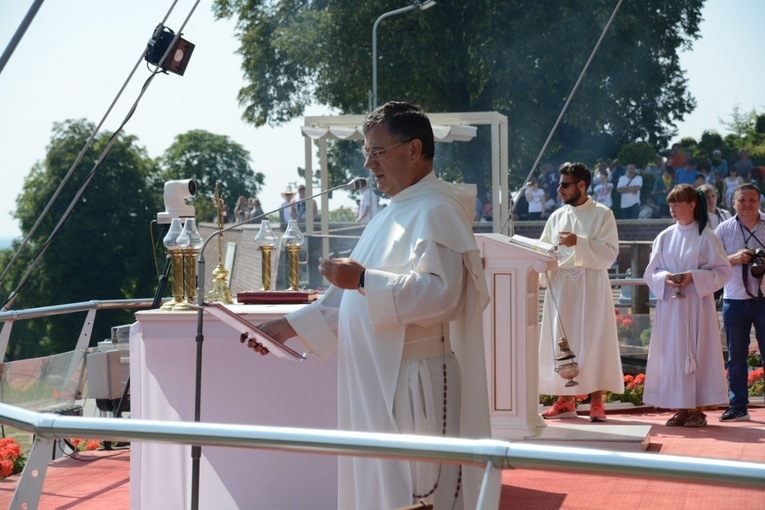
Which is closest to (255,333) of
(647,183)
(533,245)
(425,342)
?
(425,342)

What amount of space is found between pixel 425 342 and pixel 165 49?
10.6ft

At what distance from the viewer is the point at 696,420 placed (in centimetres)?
823

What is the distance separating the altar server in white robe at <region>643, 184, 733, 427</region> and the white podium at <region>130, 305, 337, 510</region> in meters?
3.78

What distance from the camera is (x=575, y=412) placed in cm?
897

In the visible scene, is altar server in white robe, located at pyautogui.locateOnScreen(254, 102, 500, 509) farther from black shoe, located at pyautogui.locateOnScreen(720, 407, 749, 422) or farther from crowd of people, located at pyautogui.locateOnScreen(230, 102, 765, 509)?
black shoe, located at pyautogui.locateOnScreen(720, 407, 749, 422)

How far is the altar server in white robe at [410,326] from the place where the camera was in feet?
12.4

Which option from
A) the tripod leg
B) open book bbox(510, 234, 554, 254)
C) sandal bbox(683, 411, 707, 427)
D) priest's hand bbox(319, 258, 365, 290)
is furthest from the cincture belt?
sandal bbox(683, 411, 707, 427)

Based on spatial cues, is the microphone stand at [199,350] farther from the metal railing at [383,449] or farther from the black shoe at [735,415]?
the black shoe at [735,415]

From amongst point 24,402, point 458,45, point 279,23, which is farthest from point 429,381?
point 279,23

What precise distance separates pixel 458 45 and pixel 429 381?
3073 centimetres

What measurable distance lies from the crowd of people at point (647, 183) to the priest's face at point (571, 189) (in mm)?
9831

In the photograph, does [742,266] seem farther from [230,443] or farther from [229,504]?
[230,443]

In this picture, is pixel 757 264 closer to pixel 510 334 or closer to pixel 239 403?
pixel 510 334

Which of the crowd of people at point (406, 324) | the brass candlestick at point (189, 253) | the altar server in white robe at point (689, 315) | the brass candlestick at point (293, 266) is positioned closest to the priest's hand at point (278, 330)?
the crowd of people at point (406, 324)
